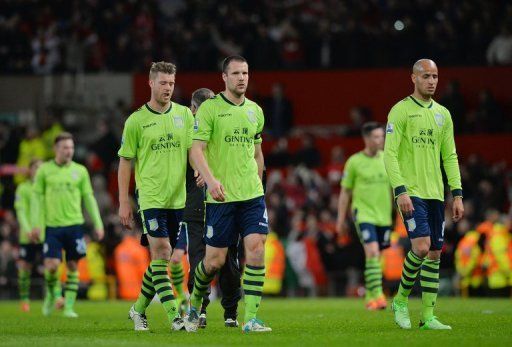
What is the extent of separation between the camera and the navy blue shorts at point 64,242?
1866cm

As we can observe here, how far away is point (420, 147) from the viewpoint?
42.4 feet

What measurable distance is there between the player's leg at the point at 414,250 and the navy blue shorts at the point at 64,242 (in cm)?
710

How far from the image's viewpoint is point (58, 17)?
35406 millimetres

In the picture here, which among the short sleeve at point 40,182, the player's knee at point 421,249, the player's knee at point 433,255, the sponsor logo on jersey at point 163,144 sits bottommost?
the player's knee at point 433,255

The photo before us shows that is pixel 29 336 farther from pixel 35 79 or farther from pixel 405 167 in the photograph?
pixel 35 79

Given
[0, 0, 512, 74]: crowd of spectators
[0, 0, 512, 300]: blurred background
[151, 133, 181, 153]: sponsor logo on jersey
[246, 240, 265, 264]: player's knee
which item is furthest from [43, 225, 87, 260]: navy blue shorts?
[0, 0, 512, 74]: crowd of spectators

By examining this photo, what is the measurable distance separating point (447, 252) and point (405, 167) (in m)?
14.4

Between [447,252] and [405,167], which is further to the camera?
[447,252]

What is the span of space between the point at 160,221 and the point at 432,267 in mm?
3134

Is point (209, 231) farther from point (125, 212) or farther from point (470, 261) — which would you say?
point (470, 261)

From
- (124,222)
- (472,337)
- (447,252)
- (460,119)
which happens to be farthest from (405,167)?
(460,119)

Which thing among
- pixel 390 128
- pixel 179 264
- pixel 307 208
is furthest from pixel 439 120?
pixel 307 208

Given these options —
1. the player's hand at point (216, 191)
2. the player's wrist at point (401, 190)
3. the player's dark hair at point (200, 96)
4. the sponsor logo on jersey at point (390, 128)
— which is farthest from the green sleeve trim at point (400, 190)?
the player's dark hair at point (200, 96)

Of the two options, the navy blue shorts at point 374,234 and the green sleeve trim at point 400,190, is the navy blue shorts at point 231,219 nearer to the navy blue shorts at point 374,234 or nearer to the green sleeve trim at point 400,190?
the green sleeve trim at point 400,190
